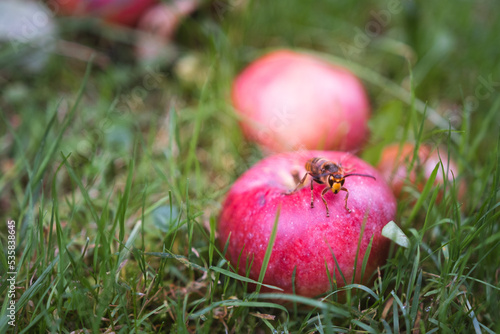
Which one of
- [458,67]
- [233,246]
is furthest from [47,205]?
[458,67]

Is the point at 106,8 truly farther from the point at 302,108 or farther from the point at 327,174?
the point at 327,174

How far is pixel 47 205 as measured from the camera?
227cm

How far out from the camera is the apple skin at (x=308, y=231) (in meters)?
1.60

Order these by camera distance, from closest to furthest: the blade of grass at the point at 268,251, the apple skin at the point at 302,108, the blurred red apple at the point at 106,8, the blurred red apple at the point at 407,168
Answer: the blade of grass at the point at 268,251, the blurred red apple at the point at 407,168, the apple skin at the point at 302,108, the blurred red apple at the point at 106,8

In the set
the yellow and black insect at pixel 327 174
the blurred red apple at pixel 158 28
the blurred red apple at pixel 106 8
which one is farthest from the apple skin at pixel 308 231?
the blurred red apple at pixel 106 8

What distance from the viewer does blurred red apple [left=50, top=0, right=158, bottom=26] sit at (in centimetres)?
324

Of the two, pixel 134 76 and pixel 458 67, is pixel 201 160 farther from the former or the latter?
pixel 458 67

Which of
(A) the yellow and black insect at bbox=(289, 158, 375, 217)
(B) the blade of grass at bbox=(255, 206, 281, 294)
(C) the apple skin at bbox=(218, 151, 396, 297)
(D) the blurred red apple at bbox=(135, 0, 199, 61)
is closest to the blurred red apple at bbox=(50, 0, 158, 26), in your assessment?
(D) the blurred red apple at bbox=(135, 0, 199, 61)

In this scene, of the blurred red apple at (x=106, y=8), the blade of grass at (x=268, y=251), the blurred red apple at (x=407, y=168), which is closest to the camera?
the blade of grass at (x=268, y=251)

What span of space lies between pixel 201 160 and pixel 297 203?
4.24 ft

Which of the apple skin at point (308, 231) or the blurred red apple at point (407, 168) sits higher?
the blurred red apple at point (407, 168)

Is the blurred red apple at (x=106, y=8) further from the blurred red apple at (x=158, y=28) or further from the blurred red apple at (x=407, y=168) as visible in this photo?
the blurred red apple at (x=407, y=168)

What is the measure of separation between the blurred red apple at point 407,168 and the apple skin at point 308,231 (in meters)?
0.39

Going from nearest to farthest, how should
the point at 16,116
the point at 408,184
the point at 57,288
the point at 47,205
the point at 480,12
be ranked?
the point at 57,288 → the point at 408,184 → the point at 47,205 → the point at 16,116 → the point at 480,12
